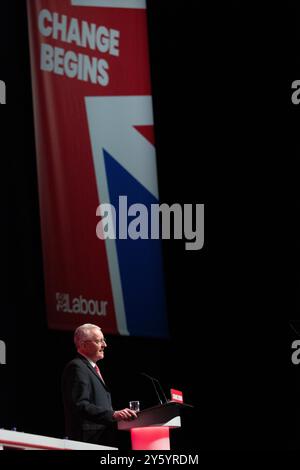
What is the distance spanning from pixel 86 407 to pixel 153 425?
34cm

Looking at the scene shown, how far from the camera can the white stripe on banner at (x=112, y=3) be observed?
6.32 m

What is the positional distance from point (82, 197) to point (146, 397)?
1.54 m

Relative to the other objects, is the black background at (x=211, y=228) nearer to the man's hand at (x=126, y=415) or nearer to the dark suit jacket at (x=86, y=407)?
the dark suit jacket at (x=86, y=407)

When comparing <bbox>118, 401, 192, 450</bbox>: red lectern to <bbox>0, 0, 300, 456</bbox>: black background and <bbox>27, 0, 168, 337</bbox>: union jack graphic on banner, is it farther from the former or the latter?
<bbox>0, 0, 300, 456</bbox>: black background

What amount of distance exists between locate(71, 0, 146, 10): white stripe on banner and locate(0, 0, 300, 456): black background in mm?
276

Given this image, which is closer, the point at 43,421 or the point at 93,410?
the point at 93,410

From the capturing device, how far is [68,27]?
20.5ft

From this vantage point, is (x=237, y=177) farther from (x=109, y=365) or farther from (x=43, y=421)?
(x=43, y=421)

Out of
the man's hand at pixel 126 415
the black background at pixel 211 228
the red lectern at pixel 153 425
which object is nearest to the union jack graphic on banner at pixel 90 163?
the black background at pixel 211 228

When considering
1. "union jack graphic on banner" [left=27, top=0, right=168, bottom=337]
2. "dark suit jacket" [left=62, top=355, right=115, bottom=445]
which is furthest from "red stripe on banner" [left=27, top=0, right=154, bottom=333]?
"dark suit jacket" [left=62, top=355, right=115, bottom=445]

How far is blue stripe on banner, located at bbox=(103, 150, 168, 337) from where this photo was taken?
6.21 metres

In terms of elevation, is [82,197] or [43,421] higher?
[82,197]
